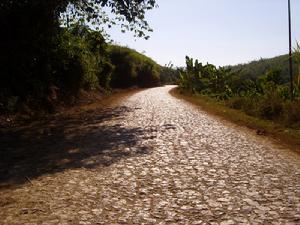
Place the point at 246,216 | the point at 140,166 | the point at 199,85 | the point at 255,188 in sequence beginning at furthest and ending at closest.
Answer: the point at 199,85 < the point at 140,166 < the point at 255,188 < the point at 246,216

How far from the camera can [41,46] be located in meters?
14.0

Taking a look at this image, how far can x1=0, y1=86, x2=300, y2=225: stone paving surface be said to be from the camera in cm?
517

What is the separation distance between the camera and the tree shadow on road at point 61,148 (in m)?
7.68

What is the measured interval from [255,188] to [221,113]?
11.7 metres

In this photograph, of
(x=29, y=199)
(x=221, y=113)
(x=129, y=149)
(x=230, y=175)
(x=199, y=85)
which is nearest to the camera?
(x=29, y=199)

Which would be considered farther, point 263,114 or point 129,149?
point 263,114

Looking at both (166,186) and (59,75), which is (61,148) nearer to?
(166,186)

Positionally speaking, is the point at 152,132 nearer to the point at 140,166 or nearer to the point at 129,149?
the point at 129,149

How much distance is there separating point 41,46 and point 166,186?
9037 mm

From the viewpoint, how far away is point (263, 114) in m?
16.0

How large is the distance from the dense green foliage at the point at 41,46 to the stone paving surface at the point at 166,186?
380cm

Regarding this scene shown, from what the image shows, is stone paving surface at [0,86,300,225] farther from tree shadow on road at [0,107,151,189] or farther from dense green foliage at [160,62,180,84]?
dense green foliage at [160,62,180,84]

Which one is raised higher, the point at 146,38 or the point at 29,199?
the point at 146,38

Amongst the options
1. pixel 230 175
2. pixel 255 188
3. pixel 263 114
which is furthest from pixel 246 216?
pixel 263 114
